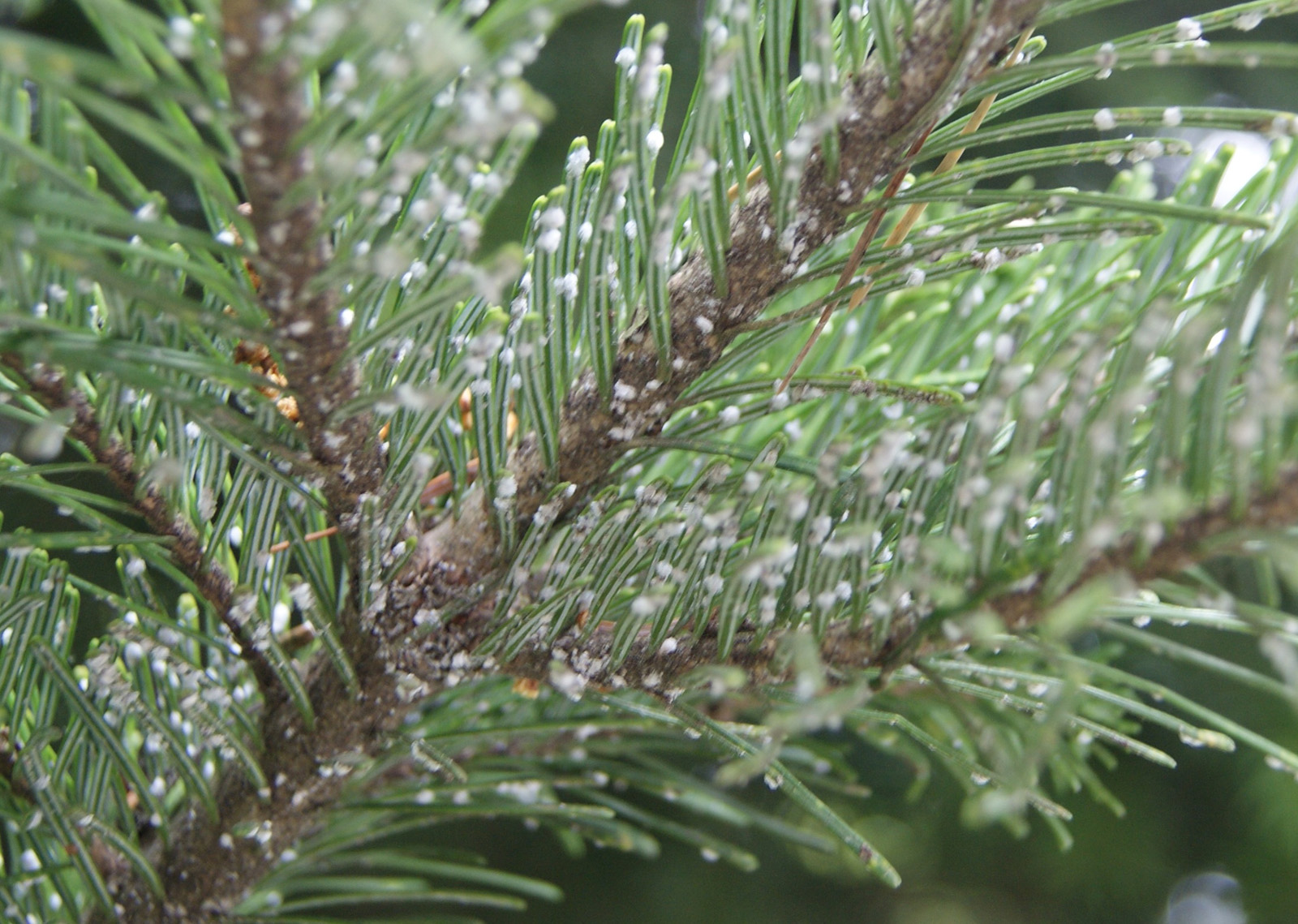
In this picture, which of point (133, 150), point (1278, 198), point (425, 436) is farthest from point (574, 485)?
point (133, 150)

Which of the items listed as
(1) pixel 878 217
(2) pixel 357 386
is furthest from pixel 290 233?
(1) pixel 878 217

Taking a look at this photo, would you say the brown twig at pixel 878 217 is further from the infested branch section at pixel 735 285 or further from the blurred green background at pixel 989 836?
the blurred green background at pixel 989 836

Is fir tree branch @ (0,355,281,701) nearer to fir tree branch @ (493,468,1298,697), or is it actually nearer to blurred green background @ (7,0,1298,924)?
fir tree branch @ (493,468,1298,697)

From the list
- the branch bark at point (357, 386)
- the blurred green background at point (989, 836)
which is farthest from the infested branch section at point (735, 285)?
the blurred green background at point (989, 836)

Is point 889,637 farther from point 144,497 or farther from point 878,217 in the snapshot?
point 144,497

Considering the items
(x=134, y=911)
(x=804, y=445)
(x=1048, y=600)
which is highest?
(x=804, y=445)

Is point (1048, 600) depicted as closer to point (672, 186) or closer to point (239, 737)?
point (672, 186)
